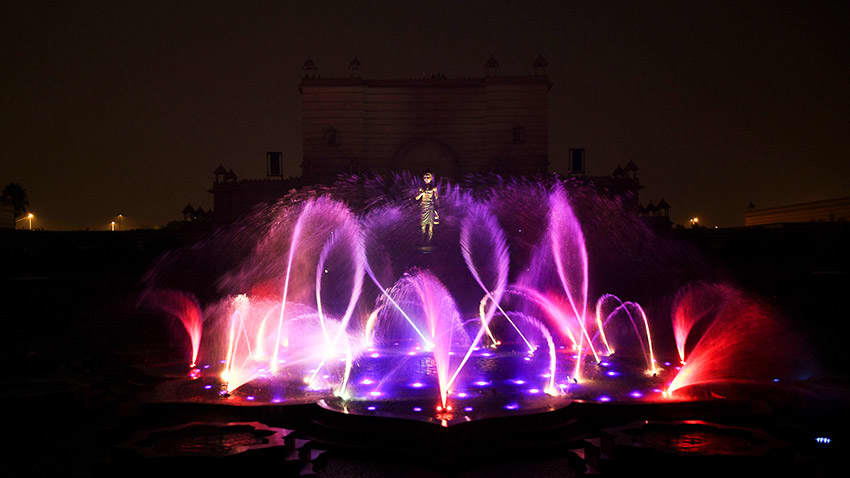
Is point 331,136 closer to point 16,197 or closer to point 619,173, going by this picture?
point 619,173

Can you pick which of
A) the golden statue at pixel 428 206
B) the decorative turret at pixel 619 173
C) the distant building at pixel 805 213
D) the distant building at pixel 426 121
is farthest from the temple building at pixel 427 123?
the golden statue at pixel 428 206

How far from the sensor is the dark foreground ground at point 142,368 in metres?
7.34

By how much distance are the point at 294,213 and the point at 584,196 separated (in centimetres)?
1446

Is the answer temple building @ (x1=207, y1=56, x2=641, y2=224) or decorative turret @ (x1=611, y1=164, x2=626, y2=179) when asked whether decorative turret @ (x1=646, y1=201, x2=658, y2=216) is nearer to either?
decorative turret @ (x1=611, y1=164, x2=626, y2=179)

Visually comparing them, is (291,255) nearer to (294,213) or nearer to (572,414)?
(294,213)

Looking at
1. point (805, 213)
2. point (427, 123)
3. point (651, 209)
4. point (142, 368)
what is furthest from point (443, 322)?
point (805, 213)

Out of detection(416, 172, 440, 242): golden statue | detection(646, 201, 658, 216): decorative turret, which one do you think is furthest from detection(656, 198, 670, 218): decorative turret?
detection(416, 172, 440, 242): golden statue

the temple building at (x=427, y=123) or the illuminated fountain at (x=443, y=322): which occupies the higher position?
the temple building at (x=427, y=123)

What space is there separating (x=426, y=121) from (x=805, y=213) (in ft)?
80.9

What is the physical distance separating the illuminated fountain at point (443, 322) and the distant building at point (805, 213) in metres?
18.1

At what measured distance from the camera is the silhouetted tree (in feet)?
174

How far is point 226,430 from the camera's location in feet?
26.6

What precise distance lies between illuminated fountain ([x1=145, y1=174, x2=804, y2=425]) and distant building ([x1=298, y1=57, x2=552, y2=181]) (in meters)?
6.98

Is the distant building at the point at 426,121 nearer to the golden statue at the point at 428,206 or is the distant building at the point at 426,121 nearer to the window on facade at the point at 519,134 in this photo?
the window on facade at the point at 519,134
